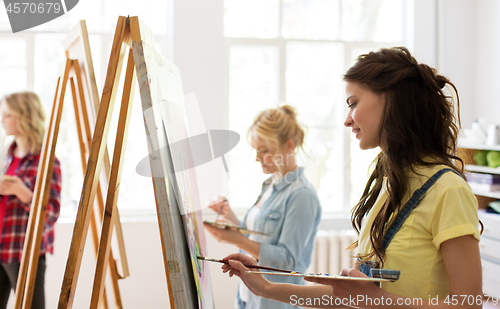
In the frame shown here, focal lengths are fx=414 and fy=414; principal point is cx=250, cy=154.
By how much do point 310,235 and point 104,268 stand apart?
885mm

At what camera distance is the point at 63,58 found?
3.25 m

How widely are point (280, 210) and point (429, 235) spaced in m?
0.84

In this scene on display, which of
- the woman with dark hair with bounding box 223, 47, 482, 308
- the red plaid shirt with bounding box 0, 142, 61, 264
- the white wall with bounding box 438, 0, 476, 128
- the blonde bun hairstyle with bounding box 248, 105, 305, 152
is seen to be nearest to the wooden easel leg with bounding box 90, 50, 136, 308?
the woman with dark hair with bounding box 223, 47, 482, 308

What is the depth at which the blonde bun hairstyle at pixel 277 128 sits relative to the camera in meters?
1.80

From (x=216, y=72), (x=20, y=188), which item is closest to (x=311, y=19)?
(x=216, y=72)

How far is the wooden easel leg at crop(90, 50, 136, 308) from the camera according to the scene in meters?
0.98

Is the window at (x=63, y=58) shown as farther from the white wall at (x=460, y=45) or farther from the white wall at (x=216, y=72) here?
the white wall at (x=460, y=45)

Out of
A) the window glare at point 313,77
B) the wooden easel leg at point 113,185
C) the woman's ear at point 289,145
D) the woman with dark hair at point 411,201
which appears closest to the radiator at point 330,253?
the window glare at point 313,77

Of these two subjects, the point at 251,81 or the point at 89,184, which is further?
the point at 251,81

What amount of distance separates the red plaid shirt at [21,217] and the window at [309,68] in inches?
64.5

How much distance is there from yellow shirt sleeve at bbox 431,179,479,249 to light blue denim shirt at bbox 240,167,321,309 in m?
0.79

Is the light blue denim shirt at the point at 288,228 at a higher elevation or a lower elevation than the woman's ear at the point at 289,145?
lower

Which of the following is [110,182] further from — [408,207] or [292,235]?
[292,235]

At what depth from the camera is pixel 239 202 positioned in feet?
11.2
